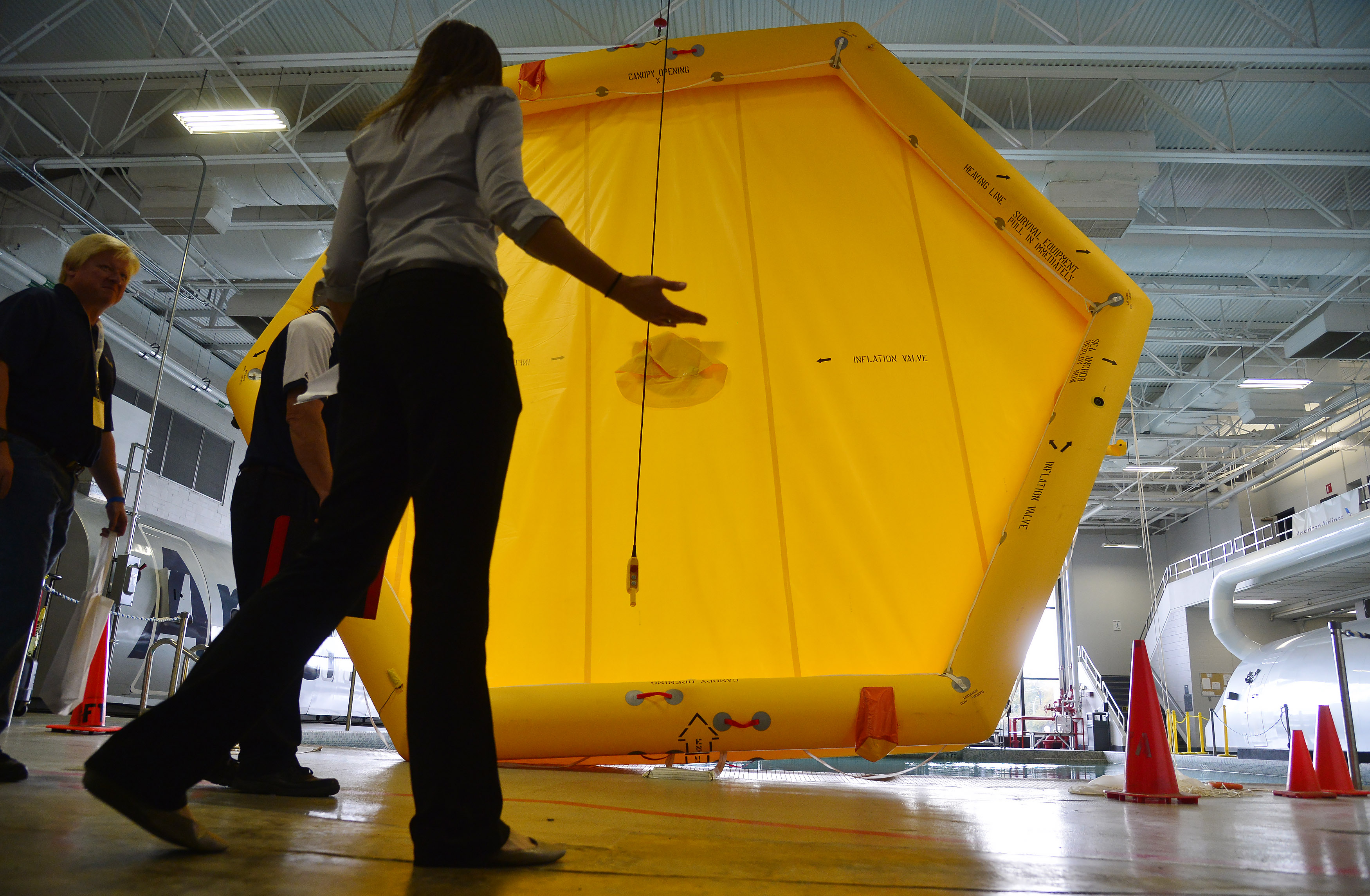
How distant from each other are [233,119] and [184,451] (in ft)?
27.6

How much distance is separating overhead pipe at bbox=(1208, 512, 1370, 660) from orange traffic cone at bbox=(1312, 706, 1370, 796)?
10376 mm

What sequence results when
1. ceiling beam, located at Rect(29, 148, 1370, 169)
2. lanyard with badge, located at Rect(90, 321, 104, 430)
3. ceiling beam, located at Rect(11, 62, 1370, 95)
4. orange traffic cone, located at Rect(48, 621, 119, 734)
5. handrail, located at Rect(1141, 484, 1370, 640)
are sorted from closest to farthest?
lanyard with badge, located at Rect(90, 321, 104, 430) < orange traffic cone, located at Rect(48, 621, 119, 734) < ceiling beam, located at Rect(11, 62, 1370, 95) < ceiling beam, located at Rect(29, 148, 1370, 169) < handrail, located at Rect(1141, 484, 1370, 640)

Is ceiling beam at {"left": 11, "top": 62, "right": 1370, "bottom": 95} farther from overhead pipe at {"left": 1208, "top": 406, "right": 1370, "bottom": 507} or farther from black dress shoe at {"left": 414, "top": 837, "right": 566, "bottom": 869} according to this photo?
overhead pipe at {"left": 1208, "top": 406, "right": 1370, "bottom": 507}

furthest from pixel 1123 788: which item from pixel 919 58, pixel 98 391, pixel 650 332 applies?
pixel 919 58

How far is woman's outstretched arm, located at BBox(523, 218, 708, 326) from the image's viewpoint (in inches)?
48.1

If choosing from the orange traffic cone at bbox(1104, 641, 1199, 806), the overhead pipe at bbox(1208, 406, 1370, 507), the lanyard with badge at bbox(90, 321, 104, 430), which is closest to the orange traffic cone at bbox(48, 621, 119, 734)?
the lanyard with badge at bbox(90, 321, 104, 430)

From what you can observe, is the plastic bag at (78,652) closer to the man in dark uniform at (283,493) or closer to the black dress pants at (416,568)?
the man in dark uniform at (283,493)

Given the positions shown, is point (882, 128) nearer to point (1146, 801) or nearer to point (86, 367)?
point (1146, 801)

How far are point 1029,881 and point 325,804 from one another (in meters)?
1.32

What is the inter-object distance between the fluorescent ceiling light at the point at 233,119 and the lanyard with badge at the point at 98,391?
6.31 m

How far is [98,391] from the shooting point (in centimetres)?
226

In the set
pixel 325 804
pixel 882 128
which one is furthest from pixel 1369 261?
pixel 325 804

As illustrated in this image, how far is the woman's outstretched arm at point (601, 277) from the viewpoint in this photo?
1.22m

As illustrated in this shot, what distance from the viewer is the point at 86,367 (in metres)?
2.19
